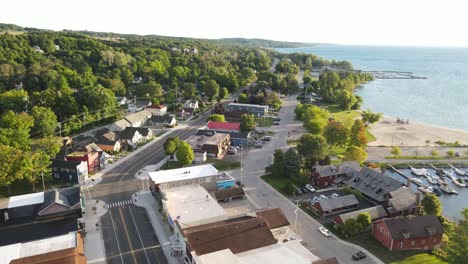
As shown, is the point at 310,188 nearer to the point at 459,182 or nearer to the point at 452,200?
the point at 452,200

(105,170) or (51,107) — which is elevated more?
(51,107)

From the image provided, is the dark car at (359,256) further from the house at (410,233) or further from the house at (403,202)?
the house at (403,202)

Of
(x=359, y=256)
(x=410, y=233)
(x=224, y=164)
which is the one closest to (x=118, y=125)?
(x=224, y=164)

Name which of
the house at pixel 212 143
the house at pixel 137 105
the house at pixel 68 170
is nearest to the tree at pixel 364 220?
the house at pixel 212 143

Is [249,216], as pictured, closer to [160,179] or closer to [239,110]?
[160,179]

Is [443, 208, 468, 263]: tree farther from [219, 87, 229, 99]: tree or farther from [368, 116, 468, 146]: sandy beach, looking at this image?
[219, 87, 229, 99]: tree

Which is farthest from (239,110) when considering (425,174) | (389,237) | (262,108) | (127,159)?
(389,237)
